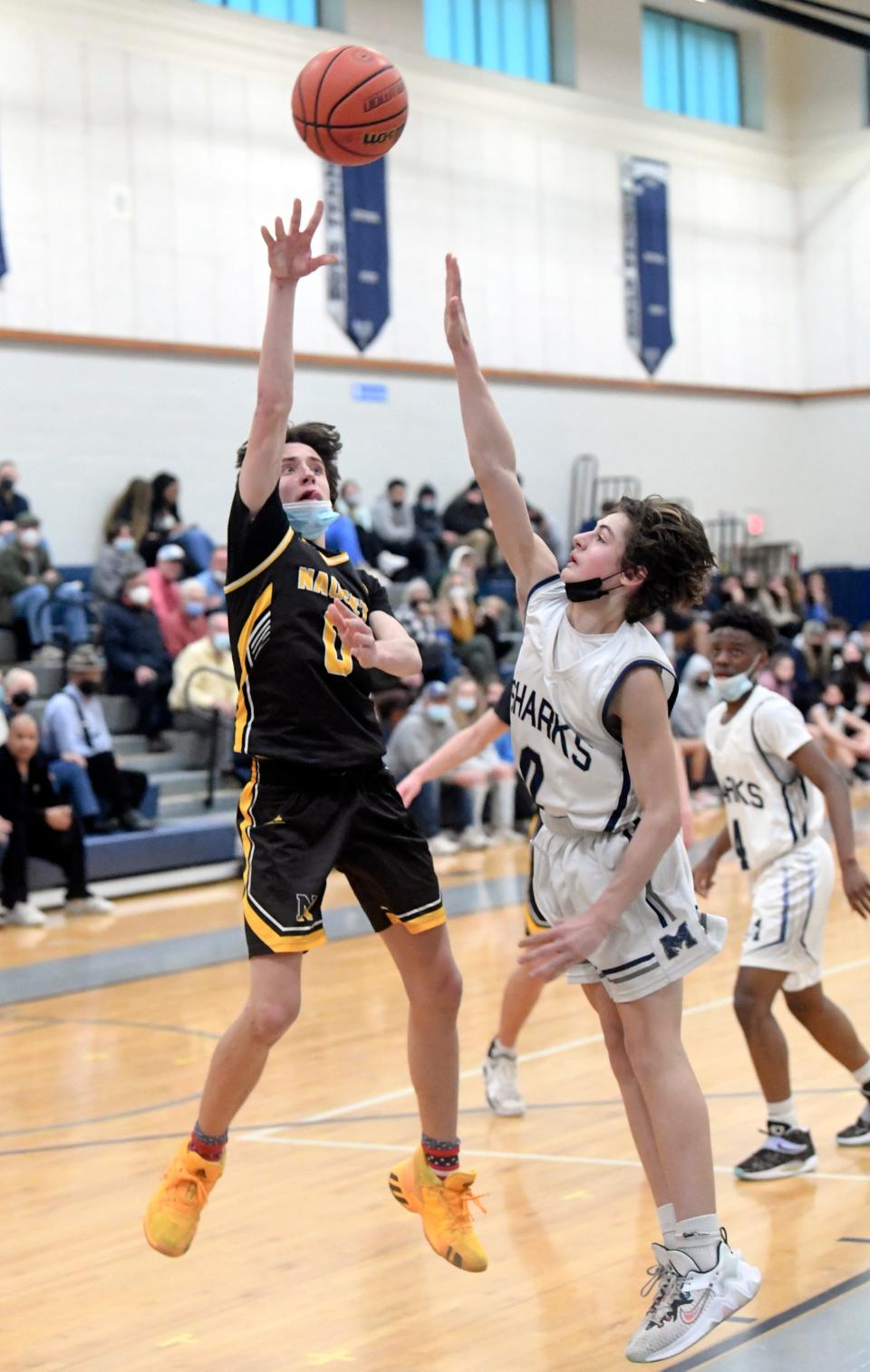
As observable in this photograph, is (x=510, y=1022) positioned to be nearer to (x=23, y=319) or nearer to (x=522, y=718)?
(x=522, y=718)

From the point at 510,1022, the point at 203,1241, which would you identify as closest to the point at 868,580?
the point at 510,1022

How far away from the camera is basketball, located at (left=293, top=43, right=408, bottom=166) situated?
173 inches

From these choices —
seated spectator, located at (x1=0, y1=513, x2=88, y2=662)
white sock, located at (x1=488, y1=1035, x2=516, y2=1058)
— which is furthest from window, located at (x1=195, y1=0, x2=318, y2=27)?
white sock, located at (x1=488, y1=1035, x2=516, y2=1058)

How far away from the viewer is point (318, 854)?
12.4 ft

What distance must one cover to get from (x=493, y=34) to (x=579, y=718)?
59.5 ft

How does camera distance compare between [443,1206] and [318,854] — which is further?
[443,1206]

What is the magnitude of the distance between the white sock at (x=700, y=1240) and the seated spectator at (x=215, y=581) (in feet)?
33.6

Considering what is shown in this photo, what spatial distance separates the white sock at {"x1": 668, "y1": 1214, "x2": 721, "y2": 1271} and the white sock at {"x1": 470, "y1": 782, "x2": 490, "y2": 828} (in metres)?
9.84

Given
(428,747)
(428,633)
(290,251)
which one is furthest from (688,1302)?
(428,633)

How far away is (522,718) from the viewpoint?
3.59 metres

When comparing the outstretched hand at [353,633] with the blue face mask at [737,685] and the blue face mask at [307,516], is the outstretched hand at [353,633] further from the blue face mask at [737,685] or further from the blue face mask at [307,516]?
the blue face mask at [737,685]

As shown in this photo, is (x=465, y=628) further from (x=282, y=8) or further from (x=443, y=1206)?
(x=443, y=1206)

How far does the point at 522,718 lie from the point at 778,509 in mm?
21291

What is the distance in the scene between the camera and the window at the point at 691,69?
2183 cm
